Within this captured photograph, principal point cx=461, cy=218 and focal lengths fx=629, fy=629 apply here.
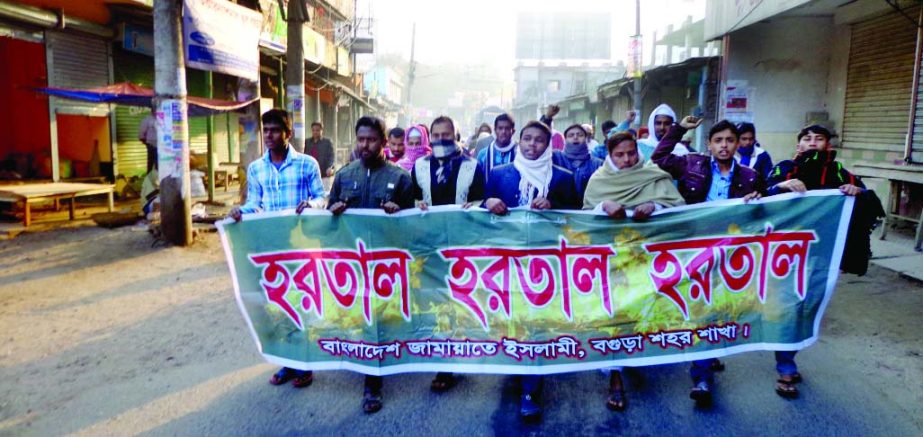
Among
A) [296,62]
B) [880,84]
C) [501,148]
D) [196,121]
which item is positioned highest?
[296,62]

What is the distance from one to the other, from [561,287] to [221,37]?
728cm

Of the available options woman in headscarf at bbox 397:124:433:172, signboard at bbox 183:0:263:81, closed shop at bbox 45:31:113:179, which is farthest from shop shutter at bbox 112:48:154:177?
woman in headscarf at bbox 397:124:433:172

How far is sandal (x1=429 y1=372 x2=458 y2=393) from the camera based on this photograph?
393 centimetres

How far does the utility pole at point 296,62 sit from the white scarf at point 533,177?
8.84 m

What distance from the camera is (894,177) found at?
8961 millimetres

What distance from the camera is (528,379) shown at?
362 centimetres

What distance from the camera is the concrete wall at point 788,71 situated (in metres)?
12.5

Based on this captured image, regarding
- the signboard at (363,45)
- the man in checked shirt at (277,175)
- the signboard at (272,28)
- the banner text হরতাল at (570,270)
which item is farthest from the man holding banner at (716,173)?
the signboard at (363,45)

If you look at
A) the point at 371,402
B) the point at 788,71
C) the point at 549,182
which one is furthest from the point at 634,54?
the point at 371,402

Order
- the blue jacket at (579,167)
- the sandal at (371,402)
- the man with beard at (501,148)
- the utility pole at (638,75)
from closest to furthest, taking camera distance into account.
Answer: the sandal at (371,402), the blue jacket at (579,167), the man with beard at (501,148), the utility pole at (638,75)

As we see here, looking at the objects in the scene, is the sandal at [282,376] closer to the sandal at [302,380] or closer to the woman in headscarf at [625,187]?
the sandal at [302,380]

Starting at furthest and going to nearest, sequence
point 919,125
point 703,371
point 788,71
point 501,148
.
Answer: point 788,71 → point 919,125 → point 501,148 → point 703,371

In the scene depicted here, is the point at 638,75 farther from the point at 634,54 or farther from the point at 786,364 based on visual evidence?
the point at 786,364

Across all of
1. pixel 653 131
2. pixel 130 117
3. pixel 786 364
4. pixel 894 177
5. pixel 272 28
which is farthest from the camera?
pixel 272 28
